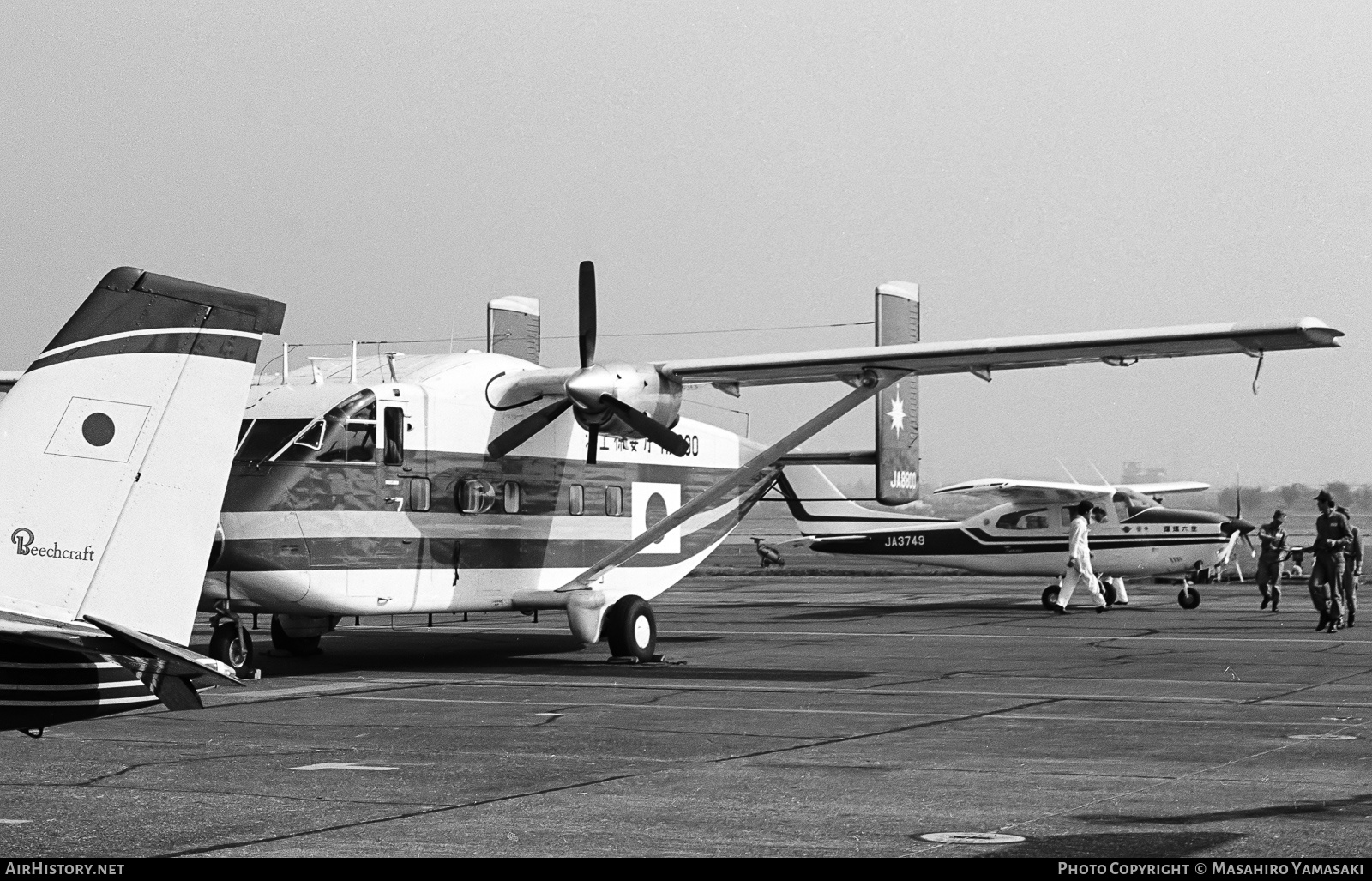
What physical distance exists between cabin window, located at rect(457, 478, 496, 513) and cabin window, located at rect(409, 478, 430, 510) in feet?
1.46

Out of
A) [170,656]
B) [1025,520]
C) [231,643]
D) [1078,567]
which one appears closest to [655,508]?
[231,643]

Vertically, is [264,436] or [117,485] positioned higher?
[264,436]

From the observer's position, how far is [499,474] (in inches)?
676

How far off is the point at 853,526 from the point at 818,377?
15.5 metres

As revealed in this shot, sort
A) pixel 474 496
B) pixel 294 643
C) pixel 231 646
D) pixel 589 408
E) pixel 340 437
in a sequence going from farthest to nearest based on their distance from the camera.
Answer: pixel 294 643, pixel 474 496, pixel 589 408, pixel 340 437, pixel 231 646

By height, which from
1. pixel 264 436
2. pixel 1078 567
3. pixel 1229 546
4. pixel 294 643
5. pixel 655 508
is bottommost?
pixel 294 643

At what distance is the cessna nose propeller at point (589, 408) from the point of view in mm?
16438

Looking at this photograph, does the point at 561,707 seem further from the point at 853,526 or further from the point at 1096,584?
the point at 853,526

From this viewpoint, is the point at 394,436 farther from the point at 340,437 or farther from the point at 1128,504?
the point at 1128,504

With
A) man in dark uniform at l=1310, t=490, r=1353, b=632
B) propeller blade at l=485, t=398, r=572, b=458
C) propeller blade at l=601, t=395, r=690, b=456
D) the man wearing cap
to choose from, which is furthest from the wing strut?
the man wearing cap

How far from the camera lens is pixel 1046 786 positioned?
28.4ft

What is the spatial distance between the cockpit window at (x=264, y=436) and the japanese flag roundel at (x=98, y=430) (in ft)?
28.9

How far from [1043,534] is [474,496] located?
16.5 m

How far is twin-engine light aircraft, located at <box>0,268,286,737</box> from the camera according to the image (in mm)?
6031
